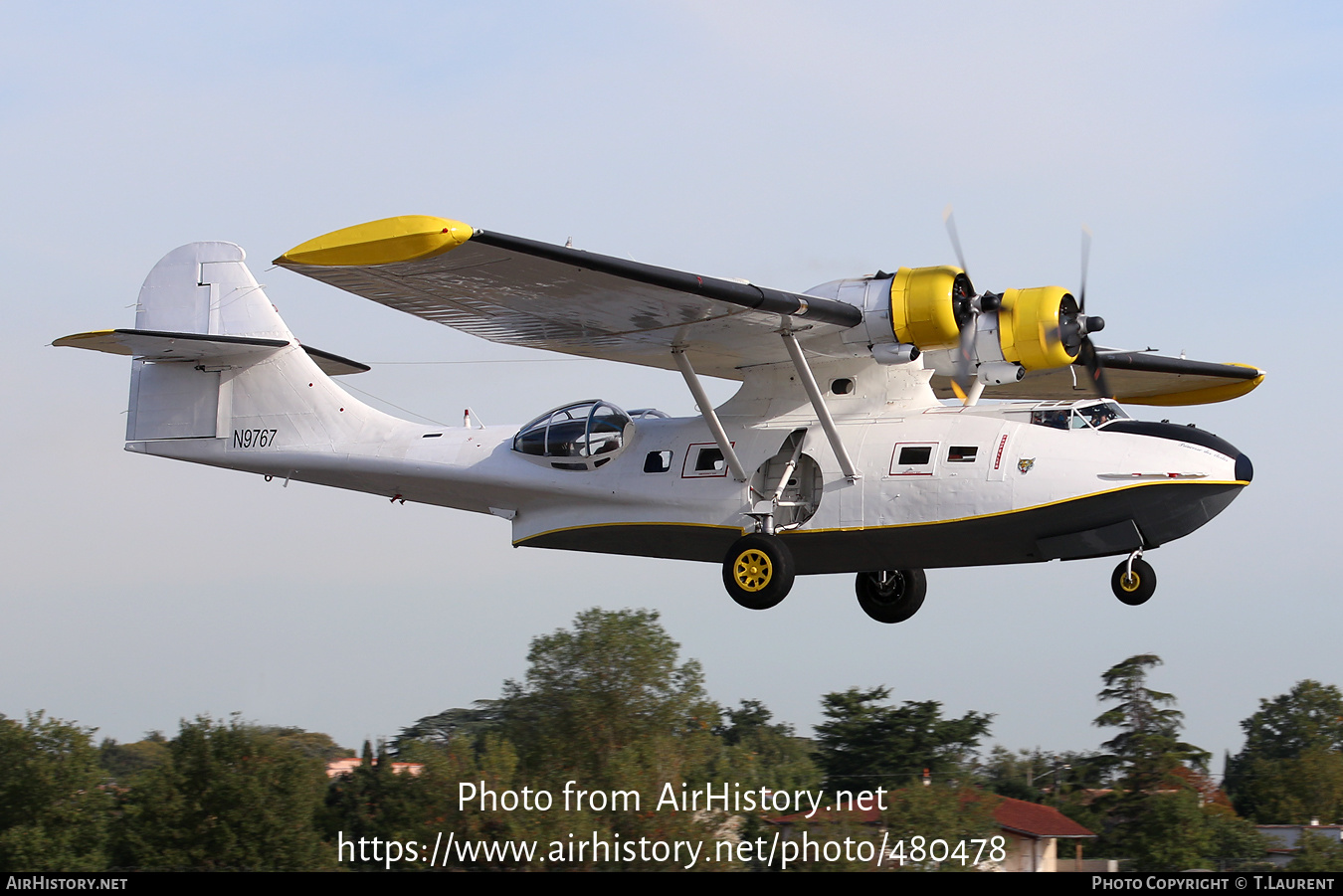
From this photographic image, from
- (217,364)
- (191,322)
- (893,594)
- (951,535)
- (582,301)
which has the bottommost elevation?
(893,594)

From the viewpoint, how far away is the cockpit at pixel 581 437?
13914 millimetres

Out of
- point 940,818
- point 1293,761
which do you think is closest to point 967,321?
point 940,818

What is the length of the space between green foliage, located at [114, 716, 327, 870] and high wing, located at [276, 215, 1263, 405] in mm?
13731

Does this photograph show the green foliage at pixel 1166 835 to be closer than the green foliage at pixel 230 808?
No

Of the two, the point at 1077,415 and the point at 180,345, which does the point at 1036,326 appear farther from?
the point at 180,345

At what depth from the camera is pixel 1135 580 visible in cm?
1205

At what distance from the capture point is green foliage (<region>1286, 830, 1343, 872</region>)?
24.6 m

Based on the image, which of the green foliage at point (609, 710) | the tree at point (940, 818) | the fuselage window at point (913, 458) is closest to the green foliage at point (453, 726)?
the green foliage at point (609, 710)

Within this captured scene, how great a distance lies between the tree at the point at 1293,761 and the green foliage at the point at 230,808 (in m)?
22.9

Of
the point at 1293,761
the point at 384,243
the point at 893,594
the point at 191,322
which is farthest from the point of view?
the point at 1293,761

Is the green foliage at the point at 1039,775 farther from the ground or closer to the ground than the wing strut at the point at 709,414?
closer to the ground

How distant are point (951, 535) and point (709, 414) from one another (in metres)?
2.55

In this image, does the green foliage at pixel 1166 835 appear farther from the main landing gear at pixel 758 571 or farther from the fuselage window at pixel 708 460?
A: the fuselage window at pixel 708 460

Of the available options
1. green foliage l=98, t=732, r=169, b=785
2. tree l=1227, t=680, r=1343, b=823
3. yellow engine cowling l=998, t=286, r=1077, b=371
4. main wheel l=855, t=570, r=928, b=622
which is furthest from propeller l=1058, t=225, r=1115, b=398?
tree l=1227, t=680, r=1343, b=823
